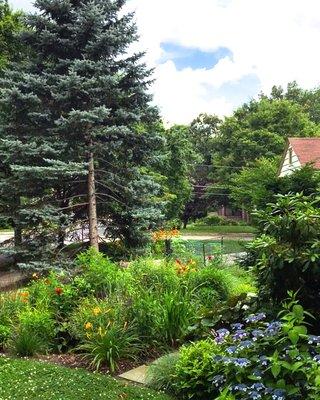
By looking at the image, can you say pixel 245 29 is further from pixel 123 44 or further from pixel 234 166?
pixel 234 166

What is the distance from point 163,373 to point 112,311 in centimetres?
100

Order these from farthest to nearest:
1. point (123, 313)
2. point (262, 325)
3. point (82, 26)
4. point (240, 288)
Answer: point (82, 26), point (240, 288), point (123, 313), point (262, 325)

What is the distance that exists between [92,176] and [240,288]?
19.5 feet

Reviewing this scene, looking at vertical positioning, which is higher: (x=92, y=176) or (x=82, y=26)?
(x=82, y=26)

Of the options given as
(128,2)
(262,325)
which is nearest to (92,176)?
(128,2)

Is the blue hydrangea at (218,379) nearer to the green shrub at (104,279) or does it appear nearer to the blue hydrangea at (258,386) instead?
the blue hydrangea at (258,386)

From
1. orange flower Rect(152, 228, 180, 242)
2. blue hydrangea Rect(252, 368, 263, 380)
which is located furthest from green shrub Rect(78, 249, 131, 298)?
orange flower Rect(152, 228, 180, 242)

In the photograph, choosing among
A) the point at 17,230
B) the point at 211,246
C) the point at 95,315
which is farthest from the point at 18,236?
the point at 95,315

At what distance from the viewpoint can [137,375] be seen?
4016mm

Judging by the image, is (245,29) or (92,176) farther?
(92,176)

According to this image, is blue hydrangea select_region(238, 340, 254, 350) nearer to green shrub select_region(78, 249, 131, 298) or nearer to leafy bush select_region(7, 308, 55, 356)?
green shrub select_region(78, 249, 131, 298)

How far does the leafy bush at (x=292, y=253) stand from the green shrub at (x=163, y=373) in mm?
1000

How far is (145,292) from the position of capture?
15.8 feet

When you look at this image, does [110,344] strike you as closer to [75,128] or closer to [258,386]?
[258,386]
